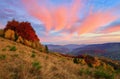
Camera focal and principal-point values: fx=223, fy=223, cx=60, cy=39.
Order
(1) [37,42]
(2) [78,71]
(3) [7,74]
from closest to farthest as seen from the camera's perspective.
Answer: (3) [7,74] → (2) [78,71] → (1) [37,42]

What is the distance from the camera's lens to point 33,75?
1044 cm

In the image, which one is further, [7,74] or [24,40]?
[24,40]

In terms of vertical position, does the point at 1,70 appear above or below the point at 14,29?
below

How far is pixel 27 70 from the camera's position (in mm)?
10656

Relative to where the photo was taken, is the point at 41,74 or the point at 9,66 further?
the point at 9,66

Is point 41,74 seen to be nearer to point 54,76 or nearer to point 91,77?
point 54,76

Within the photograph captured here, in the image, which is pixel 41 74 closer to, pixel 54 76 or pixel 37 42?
pixel 54 76

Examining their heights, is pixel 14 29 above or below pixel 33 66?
above

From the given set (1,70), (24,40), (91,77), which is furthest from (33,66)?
(24,40)

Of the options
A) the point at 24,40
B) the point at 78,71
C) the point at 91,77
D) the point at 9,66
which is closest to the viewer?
the point at 9,66

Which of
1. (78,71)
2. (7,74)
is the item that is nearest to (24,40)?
(78,71)

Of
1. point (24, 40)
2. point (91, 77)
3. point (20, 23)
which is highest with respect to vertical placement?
point (20, 23)

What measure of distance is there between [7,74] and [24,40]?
44.6 metres

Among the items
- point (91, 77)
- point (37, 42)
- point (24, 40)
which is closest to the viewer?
point (91, 77)
